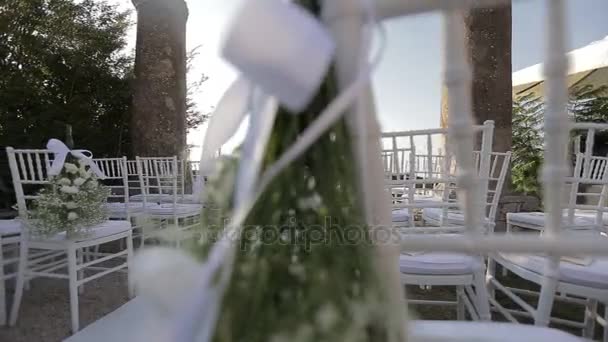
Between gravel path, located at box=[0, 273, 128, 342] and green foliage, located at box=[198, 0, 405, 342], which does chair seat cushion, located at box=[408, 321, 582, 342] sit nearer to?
green foliage, located at box=[198, 0, 405, 342]

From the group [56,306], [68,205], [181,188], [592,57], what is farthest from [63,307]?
[592,57]

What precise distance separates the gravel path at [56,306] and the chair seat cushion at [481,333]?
5.54ft

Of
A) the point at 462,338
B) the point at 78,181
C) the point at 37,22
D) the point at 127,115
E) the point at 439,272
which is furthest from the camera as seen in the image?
the point at 127,115

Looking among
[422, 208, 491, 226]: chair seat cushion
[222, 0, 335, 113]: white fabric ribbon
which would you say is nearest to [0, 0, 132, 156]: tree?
[422, 208, 491, 226]: chair seat cushion

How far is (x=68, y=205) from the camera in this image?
164 cm

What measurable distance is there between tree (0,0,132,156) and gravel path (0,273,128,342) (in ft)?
9.97

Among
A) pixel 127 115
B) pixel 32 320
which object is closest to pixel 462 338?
pixel 32 320

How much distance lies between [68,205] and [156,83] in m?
2.88

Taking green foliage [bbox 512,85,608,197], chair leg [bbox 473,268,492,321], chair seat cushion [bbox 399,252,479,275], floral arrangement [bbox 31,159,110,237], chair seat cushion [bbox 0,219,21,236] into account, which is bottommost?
chair leg [bbox 473,268,492,321]

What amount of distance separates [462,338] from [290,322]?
1.07ft

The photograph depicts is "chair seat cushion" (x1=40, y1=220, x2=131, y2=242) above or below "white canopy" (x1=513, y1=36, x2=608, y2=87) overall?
below

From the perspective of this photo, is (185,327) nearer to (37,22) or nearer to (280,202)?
(280,202)

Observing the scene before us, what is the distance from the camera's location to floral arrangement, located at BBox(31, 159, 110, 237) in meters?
1.65

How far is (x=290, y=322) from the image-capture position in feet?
0.86
